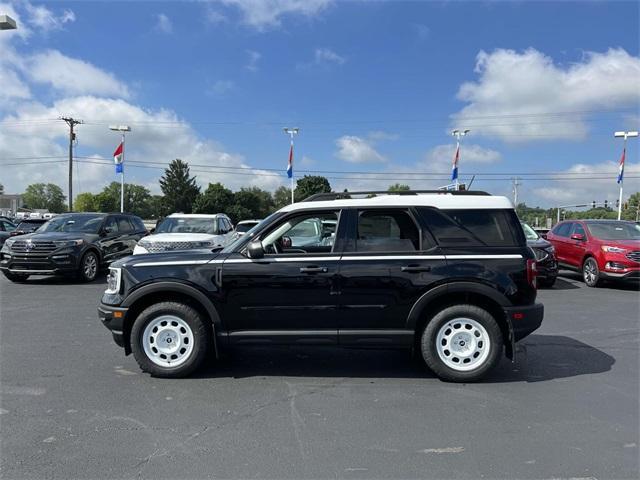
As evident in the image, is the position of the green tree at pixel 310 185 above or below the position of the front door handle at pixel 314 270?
above

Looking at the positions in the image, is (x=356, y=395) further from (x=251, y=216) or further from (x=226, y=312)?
(x=251, y=216)

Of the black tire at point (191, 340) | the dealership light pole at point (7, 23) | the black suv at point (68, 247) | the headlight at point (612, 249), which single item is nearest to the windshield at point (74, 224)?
the black suv at point (68, 247)

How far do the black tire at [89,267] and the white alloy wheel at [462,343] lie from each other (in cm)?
1000

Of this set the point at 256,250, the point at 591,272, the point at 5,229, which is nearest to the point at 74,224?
the point at 5,229

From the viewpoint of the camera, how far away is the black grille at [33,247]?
11.2 metres

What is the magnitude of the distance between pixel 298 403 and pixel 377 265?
153cm

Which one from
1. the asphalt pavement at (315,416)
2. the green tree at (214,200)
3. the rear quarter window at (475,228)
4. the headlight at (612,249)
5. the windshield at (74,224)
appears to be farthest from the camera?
the green tree at (214,200)

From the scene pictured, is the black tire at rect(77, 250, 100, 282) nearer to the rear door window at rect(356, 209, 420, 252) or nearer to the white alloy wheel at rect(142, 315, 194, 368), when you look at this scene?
Result: the white alloy wheel at rect(142, 315, 194, 368)

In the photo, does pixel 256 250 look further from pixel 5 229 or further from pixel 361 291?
pixel 5 229

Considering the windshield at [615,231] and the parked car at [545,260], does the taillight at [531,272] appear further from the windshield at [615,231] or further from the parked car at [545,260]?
the windshield at [615,231]

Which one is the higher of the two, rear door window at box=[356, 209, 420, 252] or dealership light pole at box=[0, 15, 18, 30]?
dealership light pole at box=[0, 15, 18, 30]

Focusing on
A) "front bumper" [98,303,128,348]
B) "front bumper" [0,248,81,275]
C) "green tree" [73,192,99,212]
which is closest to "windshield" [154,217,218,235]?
"front bumper" [0,248,81,275]

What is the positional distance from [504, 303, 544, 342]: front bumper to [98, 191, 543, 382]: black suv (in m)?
0.01

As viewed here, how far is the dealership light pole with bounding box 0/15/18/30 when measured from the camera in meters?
11.6
